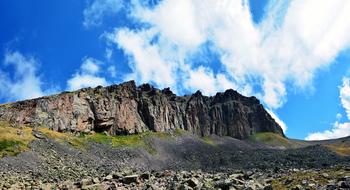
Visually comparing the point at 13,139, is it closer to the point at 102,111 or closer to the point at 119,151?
the point at 119,151

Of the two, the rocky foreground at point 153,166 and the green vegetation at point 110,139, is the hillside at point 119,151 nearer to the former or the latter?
the rocky foreground at point 153,166

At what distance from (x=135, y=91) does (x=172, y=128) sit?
26234mm

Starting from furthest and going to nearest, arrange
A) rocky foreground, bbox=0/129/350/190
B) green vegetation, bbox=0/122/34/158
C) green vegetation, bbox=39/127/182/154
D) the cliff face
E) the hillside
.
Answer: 1. the cliff face
2. green vegetation, bbox=39/127/182/154
3. green vegetation, bbox=0/122/34/158
4. the hillside
5. rocky foreground, bbox=0/129/350/190

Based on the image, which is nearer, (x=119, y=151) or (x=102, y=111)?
(x=119, y=151)

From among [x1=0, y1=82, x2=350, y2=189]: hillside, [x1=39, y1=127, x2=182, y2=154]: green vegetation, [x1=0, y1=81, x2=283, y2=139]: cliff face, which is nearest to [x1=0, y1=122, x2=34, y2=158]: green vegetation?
[x1=0, y1=82, x2=350, y2=189]: hillside

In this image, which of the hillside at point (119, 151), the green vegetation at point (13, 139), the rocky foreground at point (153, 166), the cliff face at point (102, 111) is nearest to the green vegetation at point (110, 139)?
the rocky foreground at point (153, 166)

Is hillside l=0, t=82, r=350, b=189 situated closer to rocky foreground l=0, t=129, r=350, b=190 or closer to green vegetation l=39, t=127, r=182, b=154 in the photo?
rocky foreground l=0, t=129, r=350, b=190

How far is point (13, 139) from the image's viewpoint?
93562 millimetres

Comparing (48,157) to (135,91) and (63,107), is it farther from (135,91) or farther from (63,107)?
(135,91)

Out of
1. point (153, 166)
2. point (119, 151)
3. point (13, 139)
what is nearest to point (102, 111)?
point (119, 151)

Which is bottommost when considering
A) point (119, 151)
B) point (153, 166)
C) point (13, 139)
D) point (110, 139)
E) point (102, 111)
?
point (153, 166)

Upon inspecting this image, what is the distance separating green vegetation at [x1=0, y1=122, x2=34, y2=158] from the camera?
86.2m

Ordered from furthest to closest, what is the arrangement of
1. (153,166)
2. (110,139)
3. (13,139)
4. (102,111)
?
1. (102,111)
2. (110,139)
3. (153,166)
4. (13,139)

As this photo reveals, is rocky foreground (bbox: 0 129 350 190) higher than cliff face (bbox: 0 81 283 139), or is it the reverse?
cliff face (bbox: 0 81 283 139)
